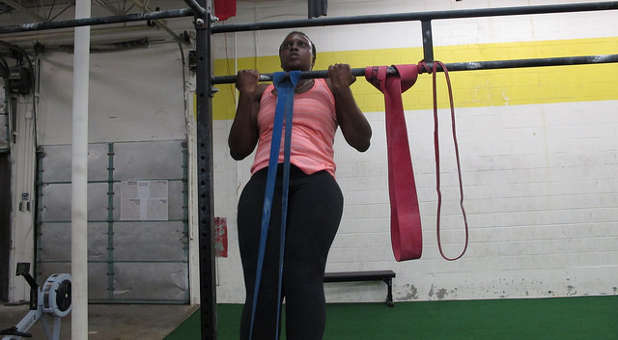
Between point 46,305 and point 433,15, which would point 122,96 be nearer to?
point 46,305

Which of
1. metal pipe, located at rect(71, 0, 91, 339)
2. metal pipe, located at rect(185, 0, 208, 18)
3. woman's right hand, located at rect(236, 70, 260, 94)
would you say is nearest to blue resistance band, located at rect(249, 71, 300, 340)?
woman's right hand, located at rect(236, 70, 260, 94)

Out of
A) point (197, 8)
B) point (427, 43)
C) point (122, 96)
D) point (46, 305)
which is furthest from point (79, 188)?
point (122, 96)

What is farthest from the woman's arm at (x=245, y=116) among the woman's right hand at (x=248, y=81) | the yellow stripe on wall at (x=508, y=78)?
the yellow stripe on wall at (x=508, y=78)

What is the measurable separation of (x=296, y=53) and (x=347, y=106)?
0.29 m

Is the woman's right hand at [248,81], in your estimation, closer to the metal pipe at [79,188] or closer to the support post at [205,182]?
the support post at [205,182]

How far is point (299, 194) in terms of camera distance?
3.54 feet

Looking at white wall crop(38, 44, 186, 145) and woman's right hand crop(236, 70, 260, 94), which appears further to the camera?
white wall crop(38, 44, 186, 145)

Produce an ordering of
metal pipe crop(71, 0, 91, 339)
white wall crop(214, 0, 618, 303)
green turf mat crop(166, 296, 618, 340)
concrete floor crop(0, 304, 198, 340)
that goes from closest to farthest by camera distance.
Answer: metal pipe crop(71, 0, 91, 339), green turf mat crop(166, 296, 618, 340), concrete floor crop(0, 304, 198, 340), white wall crop(214, 0, 618, 303)

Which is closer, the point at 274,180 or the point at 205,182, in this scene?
the point at 274,180

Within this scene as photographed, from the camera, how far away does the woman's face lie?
1.28 m

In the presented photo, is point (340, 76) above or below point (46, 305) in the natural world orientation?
above

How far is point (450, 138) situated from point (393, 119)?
8.74 feet

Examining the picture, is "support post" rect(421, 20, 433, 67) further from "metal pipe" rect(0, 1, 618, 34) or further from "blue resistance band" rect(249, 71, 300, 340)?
"blue resistance band" rect(249, 71, 300, 340)

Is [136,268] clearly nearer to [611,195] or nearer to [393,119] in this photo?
[393,119]
